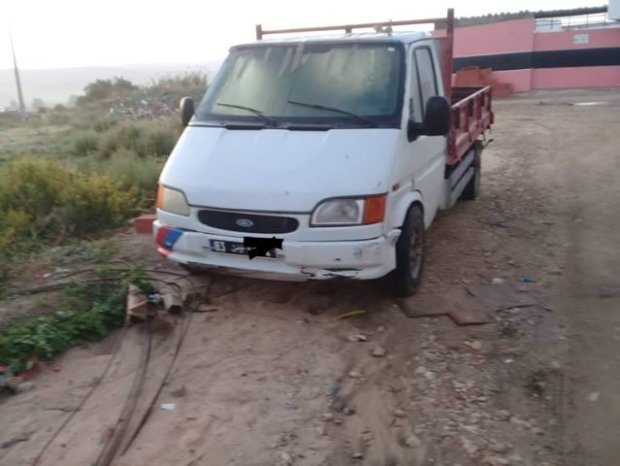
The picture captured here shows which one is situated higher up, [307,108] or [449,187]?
[307,108]

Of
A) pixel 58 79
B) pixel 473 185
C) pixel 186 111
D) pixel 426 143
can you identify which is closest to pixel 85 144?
pixel 186 111

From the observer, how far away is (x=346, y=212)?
438 centimetres

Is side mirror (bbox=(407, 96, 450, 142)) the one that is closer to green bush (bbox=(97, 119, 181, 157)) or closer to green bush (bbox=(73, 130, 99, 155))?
green bush (bbox=(97, 119, 181, 157))

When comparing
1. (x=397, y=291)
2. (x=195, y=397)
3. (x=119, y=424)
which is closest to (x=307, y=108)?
(x=397, y=291)

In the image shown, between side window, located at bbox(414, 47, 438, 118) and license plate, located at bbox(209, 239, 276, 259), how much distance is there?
6.32 ft

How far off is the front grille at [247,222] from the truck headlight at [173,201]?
0.15 meters

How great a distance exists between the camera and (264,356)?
4320 millimetres

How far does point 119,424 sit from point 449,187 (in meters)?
4.11

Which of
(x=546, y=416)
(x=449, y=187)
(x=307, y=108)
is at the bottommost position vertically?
(x=546, y=416)

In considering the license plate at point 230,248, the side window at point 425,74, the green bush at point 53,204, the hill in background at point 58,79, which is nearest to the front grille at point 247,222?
the license plate at point 230,248

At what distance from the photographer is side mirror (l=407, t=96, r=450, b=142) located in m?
4.82

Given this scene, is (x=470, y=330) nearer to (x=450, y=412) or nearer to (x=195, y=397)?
(x=450, y=412)

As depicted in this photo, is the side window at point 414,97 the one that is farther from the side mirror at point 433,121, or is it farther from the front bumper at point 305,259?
the front bumper at point 305,259

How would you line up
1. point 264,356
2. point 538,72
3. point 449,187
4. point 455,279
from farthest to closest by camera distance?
point 538,72
point 449,187
point 455,279
point 264,356
